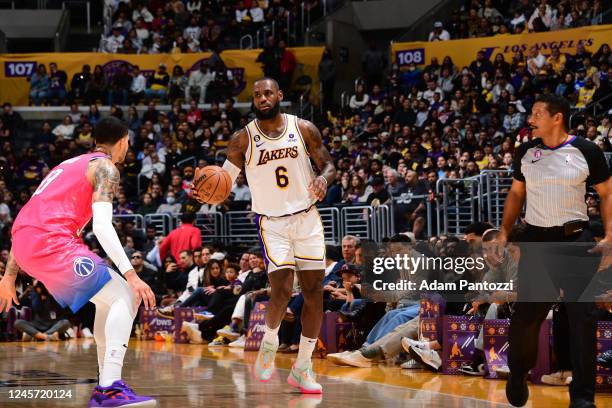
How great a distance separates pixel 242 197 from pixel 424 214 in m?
5.67

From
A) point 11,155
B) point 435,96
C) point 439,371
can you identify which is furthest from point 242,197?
point 439,371

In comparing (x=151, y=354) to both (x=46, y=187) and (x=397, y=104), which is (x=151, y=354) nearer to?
(x=46, y=187)

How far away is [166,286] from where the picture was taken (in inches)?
Answer: 683

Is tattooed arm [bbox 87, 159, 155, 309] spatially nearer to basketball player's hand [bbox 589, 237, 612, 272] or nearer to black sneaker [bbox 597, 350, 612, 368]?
basketball player's hand [bbox 589, 237, 612, 272]

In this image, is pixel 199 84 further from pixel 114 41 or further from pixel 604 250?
pixel 604 250

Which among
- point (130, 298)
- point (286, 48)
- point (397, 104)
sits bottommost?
point (130, 298)

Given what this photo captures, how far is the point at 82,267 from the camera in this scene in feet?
20.8

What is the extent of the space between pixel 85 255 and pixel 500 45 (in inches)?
673

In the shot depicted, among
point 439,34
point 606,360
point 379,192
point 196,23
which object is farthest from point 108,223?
point 196,23

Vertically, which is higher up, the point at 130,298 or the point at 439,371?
the point at 130,298

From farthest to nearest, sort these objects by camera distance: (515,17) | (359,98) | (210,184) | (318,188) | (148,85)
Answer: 1. (148,85)
2. (359,98)
3. (515,17)
4. (210,184)
5. (318,188)

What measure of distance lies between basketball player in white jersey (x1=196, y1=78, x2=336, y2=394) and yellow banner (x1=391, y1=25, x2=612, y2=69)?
13.3 m

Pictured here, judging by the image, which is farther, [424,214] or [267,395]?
[424,214]

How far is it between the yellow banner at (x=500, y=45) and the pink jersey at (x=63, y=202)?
1553cm
